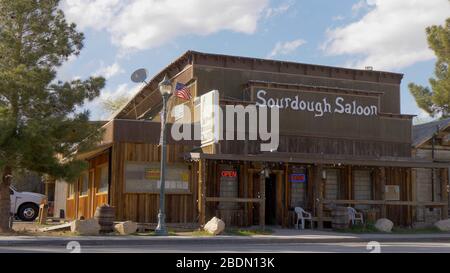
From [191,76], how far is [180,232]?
7101 mm

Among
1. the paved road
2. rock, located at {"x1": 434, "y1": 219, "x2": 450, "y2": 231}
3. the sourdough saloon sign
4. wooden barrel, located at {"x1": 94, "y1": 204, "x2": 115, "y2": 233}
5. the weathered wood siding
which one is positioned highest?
the sourdough saloon sign

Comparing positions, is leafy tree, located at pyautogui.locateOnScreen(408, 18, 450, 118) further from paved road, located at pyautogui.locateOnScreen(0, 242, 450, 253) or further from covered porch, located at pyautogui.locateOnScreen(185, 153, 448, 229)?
paved road, located at pyautogui.locateOnScreen(0, 242, 450, 253)

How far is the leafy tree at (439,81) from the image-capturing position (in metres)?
39.7

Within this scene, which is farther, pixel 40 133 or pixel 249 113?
pixel 249 113

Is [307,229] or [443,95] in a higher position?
[443,95]

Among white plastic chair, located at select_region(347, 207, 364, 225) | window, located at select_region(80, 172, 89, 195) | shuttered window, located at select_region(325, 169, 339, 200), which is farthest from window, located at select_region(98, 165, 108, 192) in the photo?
white plastic chair, located at select_region(347, 207, 364, 225)

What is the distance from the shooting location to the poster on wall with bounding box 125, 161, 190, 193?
2350cm

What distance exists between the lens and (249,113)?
2494 cm

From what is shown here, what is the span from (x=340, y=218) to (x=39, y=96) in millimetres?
12062

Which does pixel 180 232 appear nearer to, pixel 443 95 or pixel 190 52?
pixel 190 52

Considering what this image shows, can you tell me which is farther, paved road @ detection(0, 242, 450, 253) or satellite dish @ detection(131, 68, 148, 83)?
satellite dish @ detection(131, 68, 148, 83)

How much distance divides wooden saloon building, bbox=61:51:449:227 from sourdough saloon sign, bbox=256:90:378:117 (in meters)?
0.04

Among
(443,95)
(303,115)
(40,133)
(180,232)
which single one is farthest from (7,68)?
(443,95)

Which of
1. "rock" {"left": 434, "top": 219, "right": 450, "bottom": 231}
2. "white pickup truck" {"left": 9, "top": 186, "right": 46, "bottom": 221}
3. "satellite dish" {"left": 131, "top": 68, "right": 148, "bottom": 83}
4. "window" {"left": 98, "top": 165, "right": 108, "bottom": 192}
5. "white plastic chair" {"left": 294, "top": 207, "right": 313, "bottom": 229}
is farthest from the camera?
"white pickup truck" {"left": 9, "top": 186, "right": 46, "bottom": 221}
